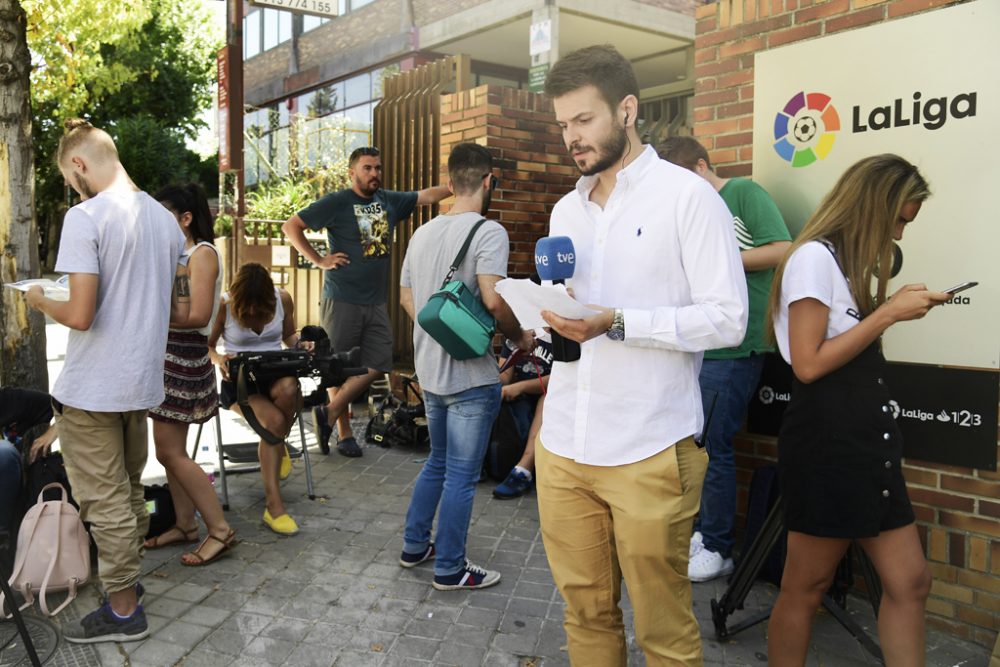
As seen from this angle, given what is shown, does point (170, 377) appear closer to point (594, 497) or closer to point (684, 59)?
point (594, 497)

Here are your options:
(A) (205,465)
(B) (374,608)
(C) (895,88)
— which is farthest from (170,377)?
(C) (895,88)

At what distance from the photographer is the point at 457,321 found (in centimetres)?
350

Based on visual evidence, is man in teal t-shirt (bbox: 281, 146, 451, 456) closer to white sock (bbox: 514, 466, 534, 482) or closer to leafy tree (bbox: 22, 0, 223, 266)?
white sock (bbox: 514, 466, 534, 482)

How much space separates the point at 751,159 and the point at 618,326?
2447mm

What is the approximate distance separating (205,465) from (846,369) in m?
4.99

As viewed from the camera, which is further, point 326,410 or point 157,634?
point 326,410

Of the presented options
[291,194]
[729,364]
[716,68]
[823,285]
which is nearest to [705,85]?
[716,68]

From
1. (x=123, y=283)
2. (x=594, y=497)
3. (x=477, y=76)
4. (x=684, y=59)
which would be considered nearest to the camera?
(x=594, y=497)

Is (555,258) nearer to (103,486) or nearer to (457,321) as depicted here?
(457,321)

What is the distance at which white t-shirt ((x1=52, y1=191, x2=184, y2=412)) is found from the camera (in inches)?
130

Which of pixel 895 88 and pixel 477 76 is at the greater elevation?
pixel 477 76

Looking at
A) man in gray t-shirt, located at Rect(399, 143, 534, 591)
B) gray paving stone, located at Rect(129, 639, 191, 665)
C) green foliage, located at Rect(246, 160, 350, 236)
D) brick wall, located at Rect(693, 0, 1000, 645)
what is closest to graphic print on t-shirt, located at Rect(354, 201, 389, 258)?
man in gray t-shirt, located at Rect(399, 143, 534, 591)

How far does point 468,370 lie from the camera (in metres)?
3.80

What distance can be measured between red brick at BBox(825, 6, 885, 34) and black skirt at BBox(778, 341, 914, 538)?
6.18 ft
